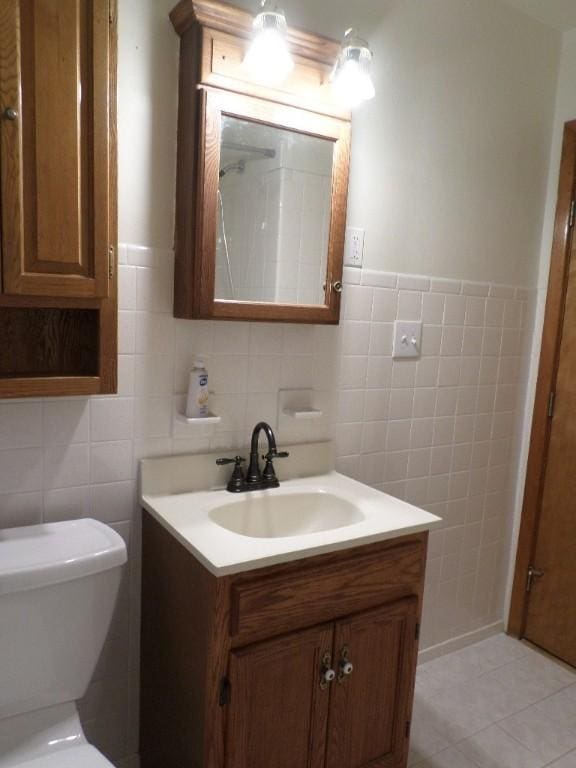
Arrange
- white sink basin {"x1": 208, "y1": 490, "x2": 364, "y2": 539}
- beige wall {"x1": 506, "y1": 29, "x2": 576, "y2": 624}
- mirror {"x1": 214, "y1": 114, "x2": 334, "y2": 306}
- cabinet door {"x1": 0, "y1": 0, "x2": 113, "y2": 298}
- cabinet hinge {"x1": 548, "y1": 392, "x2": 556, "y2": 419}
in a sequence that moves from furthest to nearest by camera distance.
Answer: cabinet hinge {"x1": 548, "y1": 392, "x2": 556, "y2": 419}, beige wall {"x1": 506, "y1": 29, "x2": 576, "y2": 624}, white sink basin {"x1": 208, "y1": 490, "x2": 364, "y2": 539}, mirror {"x1": 214, "y1": 114, "x2": 334, "y2": 306}, cabinet door {"x1": 0, "y1": 0, "x2": 113, "y2": 298}

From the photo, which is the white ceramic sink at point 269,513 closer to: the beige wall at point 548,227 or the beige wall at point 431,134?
the beige wall at point 431,134

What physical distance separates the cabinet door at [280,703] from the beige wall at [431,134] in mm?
1016

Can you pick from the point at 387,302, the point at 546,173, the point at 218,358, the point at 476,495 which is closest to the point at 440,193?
the point at 387,302

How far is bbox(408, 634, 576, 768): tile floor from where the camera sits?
1.77 m

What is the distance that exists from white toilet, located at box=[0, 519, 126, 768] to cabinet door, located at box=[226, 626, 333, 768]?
29 cm

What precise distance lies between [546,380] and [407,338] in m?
0.69

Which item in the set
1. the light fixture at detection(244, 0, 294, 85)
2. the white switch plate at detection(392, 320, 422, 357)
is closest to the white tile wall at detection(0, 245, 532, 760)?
the white switch plate at detection(392, 320, 422, 357)

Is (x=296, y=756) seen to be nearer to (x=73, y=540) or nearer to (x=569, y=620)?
(x=73, y=540)

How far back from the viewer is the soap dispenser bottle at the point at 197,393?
1510mm

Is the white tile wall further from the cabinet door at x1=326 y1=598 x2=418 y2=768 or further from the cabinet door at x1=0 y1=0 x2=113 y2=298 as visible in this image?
the cabinet door at x1=326 y1=598 x2=418 y2=768

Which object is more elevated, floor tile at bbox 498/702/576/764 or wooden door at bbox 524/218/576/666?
wooden door at bbox 524/218/576/666

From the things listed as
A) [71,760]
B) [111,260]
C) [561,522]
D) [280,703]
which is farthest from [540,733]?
[111,260]

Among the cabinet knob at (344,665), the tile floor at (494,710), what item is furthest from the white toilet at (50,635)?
the tile floor at (494,710)

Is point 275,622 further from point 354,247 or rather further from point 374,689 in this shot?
point 354,247
